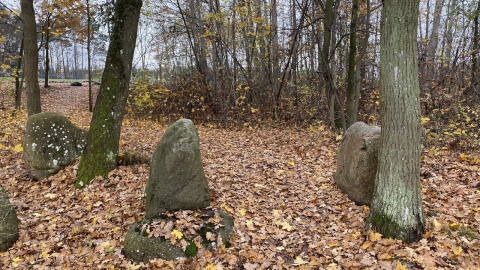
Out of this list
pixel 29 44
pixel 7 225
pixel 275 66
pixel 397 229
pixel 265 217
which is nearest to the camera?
pixel 397 229

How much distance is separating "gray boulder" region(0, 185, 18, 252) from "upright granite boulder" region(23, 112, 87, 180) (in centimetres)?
202

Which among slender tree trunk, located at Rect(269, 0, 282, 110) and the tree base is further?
slender tree trunk, located at Rect(269, 0, 282, 110)

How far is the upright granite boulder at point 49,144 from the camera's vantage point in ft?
23.9

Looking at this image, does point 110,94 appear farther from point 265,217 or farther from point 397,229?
point 397,229

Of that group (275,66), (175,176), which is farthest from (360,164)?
(275,66)

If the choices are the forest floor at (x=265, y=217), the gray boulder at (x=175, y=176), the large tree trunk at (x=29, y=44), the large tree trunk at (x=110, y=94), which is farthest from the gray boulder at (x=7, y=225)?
the large tree trunk at (x=29, y=44)

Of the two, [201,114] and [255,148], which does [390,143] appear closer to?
[255,148]

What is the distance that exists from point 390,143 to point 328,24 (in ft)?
24.1

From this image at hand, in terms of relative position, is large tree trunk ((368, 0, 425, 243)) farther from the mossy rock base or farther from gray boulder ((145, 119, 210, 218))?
gray boulder ((145, 119, 210, 218))

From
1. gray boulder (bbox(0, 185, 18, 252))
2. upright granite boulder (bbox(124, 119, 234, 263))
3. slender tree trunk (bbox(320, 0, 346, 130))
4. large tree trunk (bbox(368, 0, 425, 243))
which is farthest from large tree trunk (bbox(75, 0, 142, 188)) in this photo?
slender tree trunk (bbox(320, 0, 346, 130))

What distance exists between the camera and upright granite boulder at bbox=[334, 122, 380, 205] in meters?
5.53

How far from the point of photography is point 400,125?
4.34 m

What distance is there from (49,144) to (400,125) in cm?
756

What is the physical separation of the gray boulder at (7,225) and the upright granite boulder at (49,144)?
202cm
